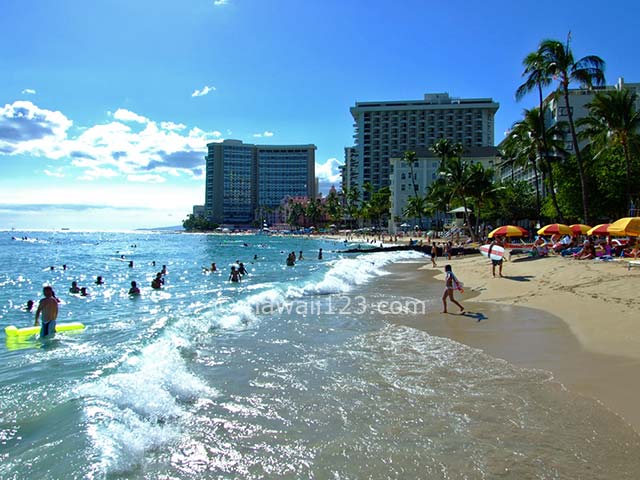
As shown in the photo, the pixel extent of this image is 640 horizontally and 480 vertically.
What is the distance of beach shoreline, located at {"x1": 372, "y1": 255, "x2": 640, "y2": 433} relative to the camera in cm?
693

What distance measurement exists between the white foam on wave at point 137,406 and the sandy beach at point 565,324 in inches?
216

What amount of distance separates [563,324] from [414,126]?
133 meters

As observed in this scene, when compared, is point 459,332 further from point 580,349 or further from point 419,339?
point 580,349

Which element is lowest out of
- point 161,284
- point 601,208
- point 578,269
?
point 161,284

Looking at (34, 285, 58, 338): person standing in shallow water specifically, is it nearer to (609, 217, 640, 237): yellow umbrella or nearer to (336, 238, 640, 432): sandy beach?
(336, 238, 640, 432): sandy beach

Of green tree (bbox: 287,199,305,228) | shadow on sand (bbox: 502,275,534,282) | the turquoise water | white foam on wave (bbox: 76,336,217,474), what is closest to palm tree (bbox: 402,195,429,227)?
shadow on sand (bbox: 502,275,534,282)

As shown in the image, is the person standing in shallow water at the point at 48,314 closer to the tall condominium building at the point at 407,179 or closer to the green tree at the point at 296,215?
the tall condominium building at the point at 407,179

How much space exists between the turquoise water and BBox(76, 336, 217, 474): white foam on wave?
0.02 m

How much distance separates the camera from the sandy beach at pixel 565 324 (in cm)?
695

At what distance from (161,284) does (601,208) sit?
29.8 m

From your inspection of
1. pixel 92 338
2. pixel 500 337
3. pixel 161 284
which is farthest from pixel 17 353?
pixel 161 284

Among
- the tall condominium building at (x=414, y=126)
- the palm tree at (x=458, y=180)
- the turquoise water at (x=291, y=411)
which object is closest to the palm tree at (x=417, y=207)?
the palm tree at (x=458, y=180)

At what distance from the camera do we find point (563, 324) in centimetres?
1059

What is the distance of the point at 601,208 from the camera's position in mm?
32750
